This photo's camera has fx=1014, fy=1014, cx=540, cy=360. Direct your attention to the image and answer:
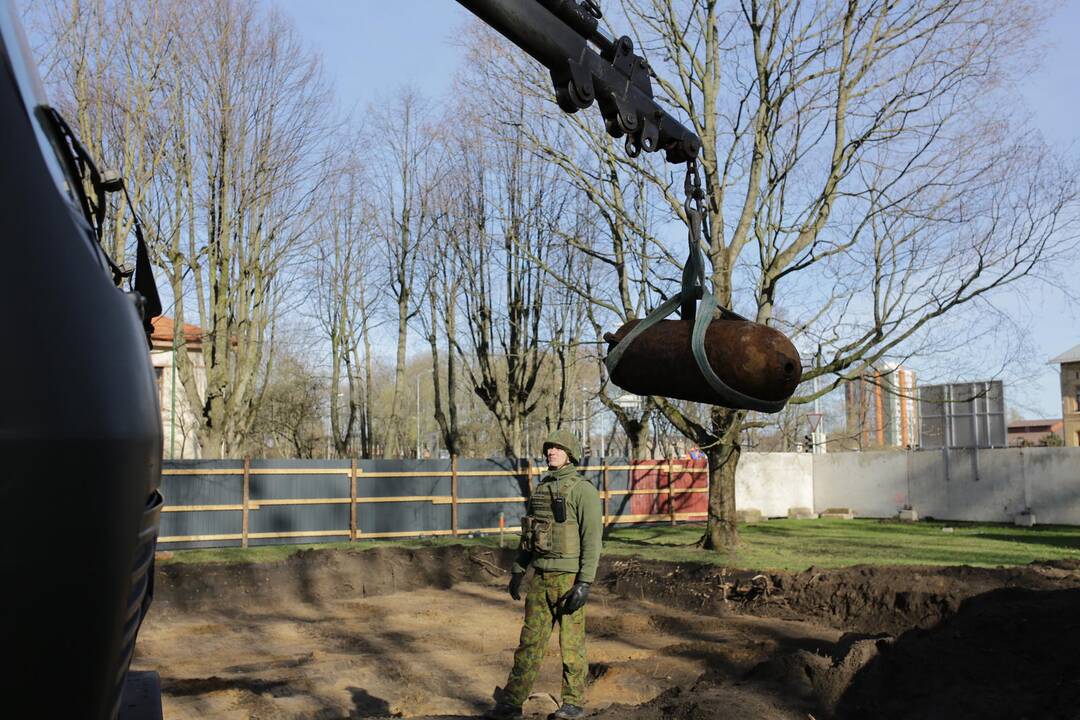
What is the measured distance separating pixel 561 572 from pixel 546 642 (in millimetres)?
483

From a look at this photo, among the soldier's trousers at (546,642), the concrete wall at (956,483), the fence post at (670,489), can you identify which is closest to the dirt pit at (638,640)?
the soldier's trousers at (546,642)

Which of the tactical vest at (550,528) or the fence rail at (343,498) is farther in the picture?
the fence rail at (343,498)

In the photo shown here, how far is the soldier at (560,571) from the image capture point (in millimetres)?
6852

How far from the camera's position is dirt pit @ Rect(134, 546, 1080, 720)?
725 centimetres

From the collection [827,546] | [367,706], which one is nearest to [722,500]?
[827,546]

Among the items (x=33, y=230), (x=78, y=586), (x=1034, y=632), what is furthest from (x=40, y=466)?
(x=1034, y=632)

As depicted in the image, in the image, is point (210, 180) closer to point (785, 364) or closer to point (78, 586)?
point (785, 364)

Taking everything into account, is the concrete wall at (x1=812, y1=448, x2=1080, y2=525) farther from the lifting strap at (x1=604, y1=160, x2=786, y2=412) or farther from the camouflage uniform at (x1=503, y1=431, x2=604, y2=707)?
the lifting strap at (x1=604, y1=160, x2=786, y2=412)

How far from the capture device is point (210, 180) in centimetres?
2130

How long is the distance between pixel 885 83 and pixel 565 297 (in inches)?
495

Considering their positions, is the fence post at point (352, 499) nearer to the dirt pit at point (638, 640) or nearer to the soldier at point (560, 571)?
the dirt pit at point (638, 640)

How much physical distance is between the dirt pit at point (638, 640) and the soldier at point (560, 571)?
0.47 meters

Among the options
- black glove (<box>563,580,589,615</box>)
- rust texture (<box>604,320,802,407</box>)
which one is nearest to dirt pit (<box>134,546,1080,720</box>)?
black glove (<box>563,580,589,615</box>)

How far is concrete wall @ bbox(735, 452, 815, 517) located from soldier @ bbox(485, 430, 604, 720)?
23.4m
